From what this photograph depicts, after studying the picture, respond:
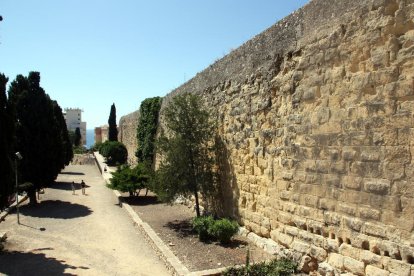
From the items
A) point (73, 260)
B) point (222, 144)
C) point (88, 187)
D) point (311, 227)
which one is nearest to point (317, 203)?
point (311, 227)

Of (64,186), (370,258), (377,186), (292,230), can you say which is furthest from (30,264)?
(64,186)

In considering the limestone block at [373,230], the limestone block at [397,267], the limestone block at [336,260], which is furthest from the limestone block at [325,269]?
the limestone block at [397,267]

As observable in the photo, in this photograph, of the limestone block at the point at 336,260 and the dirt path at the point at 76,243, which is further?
the dirt path at the point at 76,243

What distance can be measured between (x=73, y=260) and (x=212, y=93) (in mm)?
5398

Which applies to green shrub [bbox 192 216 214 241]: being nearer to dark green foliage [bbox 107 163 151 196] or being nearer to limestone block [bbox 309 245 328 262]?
limestone block [bbox 309 245 328 262]

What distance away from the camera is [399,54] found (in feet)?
15.4

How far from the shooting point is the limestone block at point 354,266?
5.05m

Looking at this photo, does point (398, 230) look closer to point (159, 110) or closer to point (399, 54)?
point (399, 54)

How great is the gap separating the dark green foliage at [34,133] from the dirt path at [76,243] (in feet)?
3.86

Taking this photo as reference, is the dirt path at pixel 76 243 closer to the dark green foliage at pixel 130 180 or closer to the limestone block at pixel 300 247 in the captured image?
the dark green foliage at pixel 130 180

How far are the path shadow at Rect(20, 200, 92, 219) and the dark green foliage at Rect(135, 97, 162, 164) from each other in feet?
14.5

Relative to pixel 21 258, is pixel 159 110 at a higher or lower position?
higher

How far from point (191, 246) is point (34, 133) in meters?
8.91

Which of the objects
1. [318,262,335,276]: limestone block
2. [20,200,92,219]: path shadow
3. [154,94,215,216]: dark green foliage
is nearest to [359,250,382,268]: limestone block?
[318,262,335,276]: limestone block
